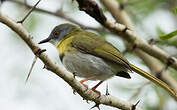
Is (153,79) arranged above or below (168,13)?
below

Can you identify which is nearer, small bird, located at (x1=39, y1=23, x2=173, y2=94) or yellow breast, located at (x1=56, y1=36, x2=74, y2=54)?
small bird, located at (x1=39, y1=23, x2=173, y2=94)

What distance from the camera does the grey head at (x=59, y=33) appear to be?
20.2 ft

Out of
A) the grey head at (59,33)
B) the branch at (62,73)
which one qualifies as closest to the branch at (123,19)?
the grey head at (59,33)

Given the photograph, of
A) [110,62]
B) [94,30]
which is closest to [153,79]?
[110,62]

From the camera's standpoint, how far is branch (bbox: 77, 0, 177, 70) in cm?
370

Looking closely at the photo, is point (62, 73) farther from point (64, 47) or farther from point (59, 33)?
point (59, 33)

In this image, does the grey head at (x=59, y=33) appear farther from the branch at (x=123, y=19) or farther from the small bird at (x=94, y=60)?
the branch at (x=123, y=19)

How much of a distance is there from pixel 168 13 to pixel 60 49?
321cm

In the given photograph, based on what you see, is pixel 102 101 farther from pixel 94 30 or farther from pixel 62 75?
pixel 94 30

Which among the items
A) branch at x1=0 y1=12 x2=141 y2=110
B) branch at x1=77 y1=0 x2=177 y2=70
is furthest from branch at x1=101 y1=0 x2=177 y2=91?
branch at x1=0 y1=12 x2=141 y2=110

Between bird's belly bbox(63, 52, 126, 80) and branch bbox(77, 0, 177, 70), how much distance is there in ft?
1.62

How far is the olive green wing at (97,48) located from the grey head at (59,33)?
0.74 meters

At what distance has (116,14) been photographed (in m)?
5.32

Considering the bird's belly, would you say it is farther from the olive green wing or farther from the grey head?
the grey head
